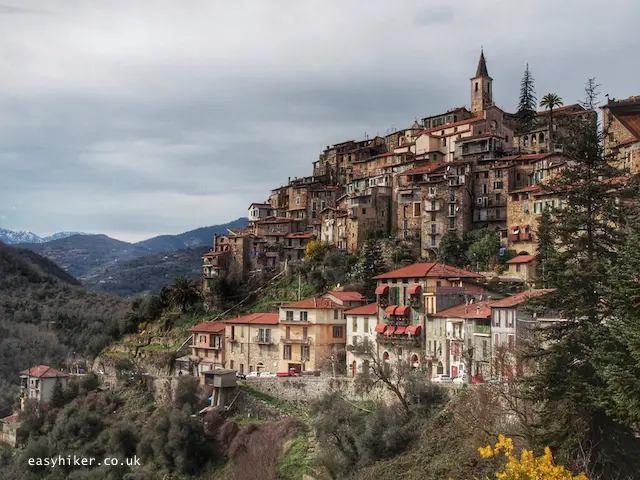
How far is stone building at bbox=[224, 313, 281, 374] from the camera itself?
65125 millimetres

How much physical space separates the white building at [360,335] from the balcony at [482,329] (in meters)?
11.1

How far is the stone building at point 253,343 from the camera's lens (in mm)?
65125

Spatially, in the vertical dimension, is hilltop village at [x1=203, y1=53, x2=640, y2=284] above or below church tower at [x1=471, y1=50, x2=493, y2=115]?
below

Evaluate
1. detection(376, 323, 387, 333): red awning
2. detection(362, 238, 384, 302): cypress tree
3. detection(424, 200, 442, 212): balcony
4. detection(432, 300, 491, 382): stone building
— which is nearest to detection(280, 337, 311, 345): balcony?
detection(362, 238, 384, 302): cypress tree

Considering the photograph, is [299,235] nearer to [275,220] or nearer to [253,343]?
[275,220]

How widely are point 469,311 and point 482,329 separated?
8.79ft

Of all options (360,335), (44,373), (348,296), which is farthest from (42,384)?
(360,335)

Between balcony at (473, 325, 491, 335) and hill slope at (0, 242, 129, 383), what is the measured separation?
177 feet

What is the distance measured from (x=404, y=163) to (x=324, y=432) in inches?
1773

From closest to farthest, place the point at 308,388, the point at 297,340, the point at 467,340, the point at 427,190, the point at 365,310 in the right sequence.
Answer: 1. the point at 467,340
2. the point at 308,388
3. the point at 365,310
4. the point at 297,340
5. the point at 427,190

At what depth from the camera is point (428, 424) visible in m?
40.8

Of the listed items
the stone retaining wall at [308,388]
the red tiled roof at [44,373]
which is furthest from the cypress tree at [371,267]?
the red tiled roof at [44,373]

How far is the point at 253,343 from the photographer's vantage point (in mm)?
66500

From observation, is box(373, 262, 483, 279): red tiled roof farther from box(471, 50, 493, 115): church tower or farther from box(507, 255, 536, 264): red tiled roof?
box(471, 50, 493, 115): church tower
